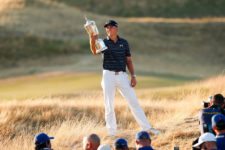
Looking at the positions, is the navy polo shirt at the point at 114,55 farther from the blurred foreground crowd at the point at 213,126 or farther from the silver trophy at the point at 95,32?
the blurred foreground crowd at the point at 213,126

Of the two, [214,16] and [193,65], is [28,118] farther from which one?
[214,16]

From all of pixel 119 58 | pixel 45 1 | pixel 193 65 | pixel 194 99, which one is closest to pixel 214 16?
pixel 45 1

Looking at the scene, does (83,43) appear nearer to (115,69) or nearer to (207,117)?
(115,69)

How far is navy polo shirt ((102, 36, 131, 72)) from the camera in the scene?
14750 mm

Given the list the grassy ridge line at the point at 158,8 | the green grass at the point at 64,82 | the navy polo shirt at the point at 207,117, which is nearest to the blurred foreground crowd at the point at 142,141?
the navy polo shirt at the point at 207,117

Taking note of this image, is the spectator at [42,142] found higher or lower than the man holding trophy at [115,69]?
lower

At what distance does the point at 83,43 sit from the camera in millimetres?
61281

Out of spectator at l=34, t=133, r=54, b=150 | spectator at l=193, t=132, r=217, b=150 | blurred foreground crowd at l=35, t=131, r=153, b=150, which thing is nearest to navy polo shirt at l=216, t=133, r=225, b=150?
spectator at l=193, t=132, r=217, b=150

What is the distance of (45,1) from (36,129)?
56.4 meters

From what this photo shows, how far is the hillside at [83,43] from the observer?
56250 millimetres

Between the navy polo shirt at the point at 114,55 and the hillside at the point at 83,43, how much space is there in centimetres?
3438

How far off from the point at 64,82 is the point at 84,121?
2487 centimetres

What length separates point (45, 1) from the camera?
244ft

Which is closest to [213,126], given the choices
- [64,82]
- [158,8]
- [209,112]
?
[209,112]
